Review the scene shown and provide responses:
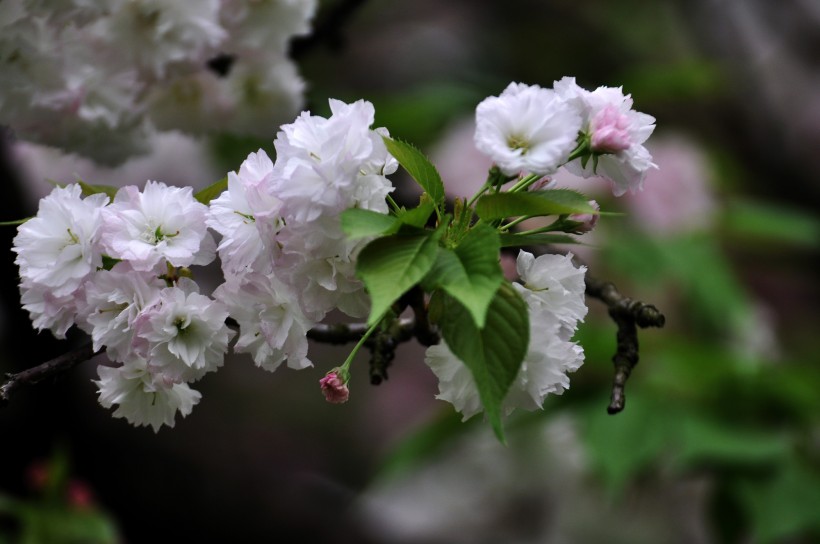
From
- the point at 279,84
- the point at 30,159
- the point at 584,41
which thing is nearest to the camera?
the point at 279,84

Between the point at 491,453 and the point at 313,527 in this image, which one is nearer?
the point at 491,453

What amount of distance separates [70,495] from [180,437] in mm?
834

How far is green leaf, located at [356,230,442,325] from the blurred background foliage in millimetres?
129

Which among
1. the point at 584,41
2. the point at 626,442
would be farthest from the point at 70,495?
the point at 584,41

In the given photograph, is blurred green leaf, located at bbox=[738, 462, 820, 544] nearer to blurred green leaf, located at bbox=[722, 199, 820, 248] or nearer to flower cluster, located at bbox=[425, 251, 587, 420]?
blurred green leaf, located at bbox=[722, 199, 820, 248]

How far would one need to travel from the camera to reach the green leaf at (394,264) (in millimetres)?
394

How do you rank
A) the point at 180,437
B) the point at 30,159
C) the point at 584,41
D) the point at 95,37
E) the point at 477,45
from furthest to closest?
the point at 477,45, the point at 584,41, the point at 180,437, the point at 30,159, the point at 95,37

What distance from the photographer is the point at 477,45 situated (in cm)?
310

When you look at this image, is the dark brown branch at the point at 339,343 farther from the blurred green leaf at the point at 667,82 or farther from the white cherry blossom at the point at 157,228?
the blurred green leaf at the point at 667,82

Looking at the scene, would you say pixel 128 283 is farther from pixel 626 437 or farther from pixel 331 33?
pixel 626 437

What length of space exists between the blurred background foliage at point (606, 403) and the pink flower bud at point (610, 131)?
73 millimetres

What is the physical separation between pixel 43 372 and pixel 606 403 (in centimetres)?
92

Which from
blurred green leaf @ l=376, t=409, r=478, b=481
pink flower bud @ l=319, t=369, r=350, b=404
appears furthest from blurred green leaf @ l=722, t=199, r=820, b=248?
pink flower bud @ l=319, t=369, r=350, b=404

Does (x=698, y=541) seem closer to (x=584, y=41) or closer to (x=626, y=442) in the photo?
(x=626, y=442)
